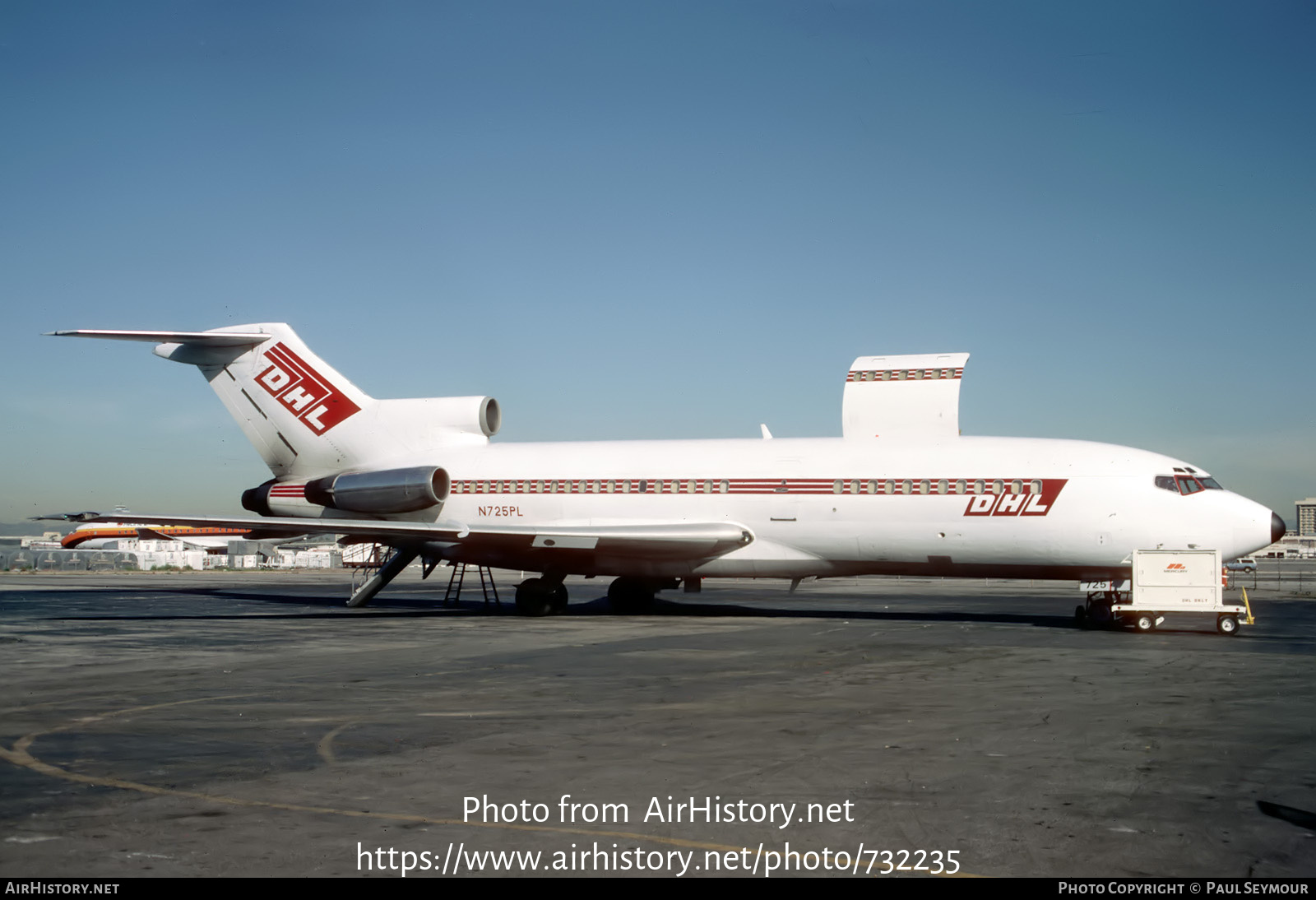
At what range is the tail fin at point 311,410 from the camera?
30.6m

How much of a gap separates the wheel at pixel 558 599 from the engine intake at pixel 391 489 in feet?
13.6

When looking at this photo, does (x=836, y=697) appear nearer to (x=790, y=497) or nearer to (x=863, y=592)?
(x=790, y=497)

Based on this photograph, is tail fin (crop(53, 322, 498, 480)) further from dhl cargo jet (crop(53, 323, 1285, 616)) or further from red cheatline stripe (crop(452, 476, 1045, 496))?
red cheatline stripe (crop(452, 476, 1045, 496))

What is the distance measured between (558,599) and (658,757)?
19.1m

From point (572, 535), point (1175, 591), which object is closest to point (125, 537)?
point (572, 535)

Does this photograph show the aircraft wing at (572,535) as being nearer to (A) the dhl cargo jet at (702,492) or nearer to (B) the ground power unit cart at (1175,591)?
(A) the dhl cargo jet at (702,492)

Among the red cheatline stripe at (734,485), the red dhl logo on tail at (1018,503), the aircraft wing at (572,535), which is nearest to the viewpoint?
the red dhl logo on tail at (1018,503)

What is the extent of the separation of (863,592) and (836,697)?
97.1 ft

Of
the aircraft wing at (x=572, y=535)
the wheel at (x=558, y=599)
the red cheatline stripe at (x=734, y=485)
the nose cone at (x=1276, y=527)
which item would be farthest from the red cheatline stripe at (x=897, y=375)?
the wheel at (x=558, y=599)

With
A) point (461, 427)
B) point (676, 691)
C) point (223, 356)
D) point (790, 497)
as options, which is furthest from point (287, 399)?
point (676, 691)

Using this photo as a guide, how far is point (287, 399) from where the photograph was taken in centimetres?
3078

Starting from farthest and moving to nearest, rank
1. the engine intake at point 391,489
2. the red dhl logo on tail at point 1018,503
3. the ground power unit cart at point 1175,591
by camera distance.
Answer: the engine intake at point 391,489 < the red dhl logo on tail at point 1018,503 < the ground power unit cart at point 1175,591

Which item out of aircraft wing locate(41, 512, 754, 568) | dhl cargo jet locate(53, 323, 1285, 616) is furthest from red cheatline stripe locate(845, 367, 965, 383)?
aircraft wing locate(41, 512, 754, 568)

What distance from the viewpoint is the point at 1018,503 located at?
933 inches
